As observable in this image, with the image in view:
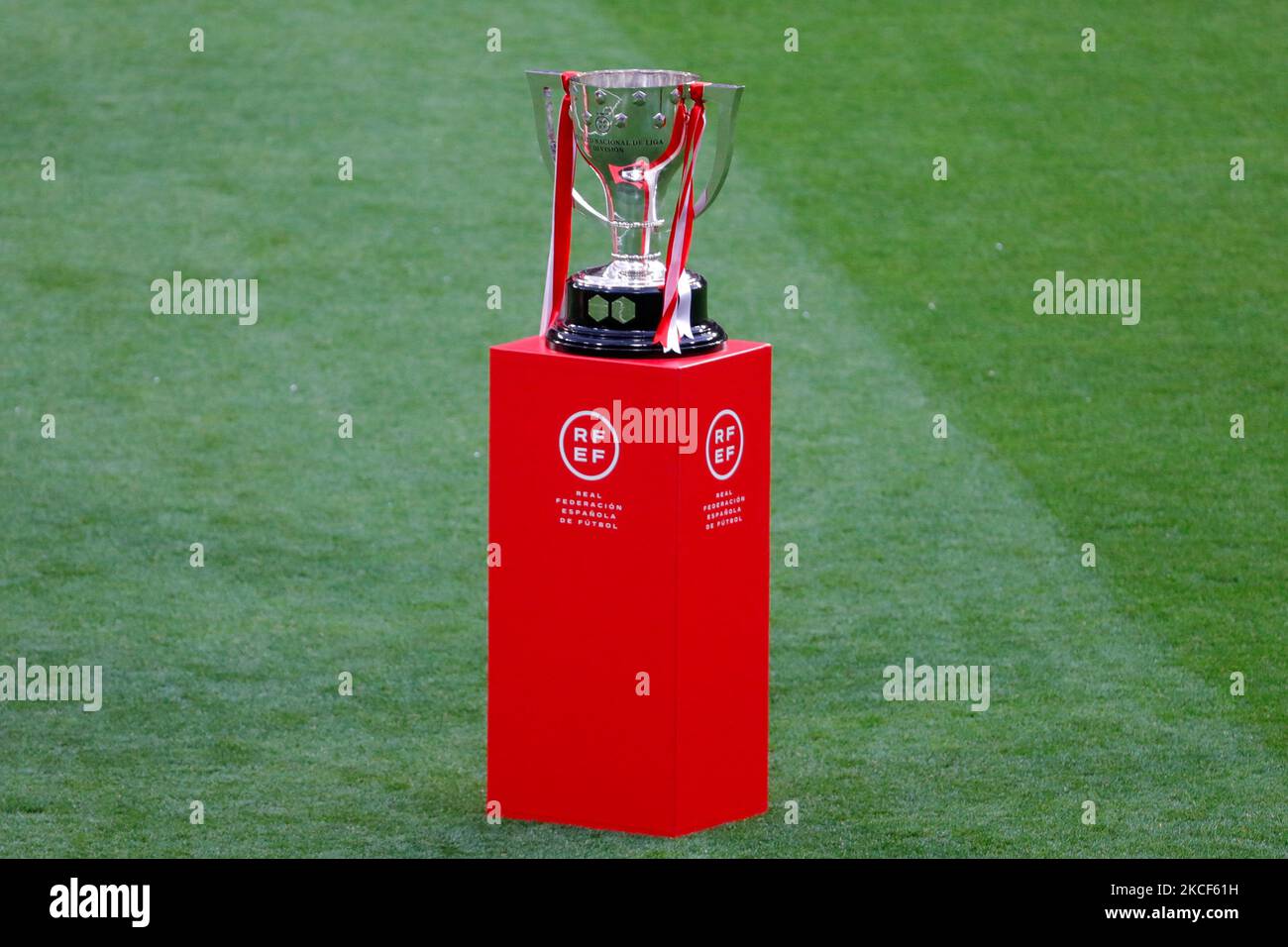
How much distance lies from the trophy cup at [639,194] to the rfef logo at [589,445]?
0.19 metres

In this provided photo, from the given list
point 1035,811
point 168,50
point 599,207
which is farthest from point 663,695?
point 168,50

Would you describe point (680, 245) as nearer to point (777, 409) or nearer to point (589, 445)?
point (589, 445)

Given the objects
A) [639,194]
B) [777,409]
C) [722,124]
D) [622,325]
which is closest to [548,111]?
[639,194]

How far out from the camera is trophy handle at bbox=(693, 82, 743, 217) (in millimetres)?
5891

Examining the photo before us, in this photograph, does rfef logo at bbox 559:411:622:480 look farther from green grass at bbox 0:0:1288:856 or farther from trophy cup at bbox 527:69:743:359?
green grass at bbox 0:0:1288:856

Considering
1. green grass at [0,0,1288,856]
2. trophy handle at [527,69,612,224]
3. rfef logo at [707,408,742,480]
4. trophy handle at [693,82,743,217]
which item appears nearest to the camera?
trophy handle at [693,82,743,217]

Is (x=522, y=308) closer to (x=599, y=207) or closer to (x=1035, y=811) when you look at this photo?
(x=599, y=207)

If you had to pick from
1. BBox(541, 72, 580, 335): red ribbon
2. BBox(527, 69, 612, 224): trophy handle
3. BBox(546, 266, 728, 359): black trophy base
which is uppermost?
BBox(527, 69, 612, 224): trophy handle

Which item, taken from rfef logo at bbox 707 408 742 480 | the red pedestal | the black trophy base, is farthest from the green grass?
the black trophy base

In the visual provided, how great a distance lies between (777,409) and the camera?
10016 millimetres

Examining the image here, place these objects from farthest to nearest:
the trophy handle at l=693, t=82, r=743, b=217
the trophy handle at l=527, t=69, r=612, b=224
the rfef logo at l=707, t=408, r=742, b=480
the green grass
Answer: the green grass → the trophy handle at l=527, t=69, r=612, b=224 → the rfef logo at l=707, t=408, r=742, b=480 → the trophy handle at l=693, t=82, r=743, b=217

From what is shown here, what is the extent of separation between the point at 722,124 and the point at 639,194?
0.98 feet

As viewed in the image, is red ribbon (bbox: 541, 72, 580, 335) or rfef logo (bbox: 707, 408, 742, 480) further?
red ribbon (bbox: 541, 72, 580, 335)

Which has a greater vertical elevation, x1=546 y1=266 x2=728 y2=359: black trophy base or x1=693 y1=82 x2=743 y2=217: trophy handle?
x1=693 y1=82 x2=743 y2=217: trophy handle
